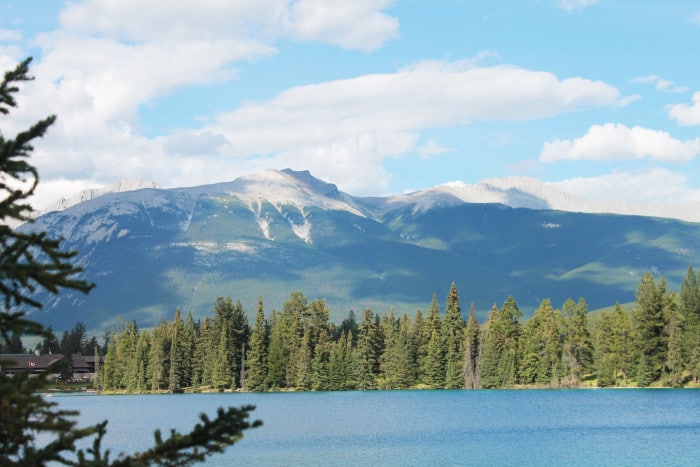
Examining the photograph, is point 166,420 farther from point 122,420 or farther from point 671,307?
point 671,307

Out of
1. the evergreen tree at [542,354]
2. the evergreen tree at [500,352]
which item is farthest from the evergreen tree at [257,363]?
the evergreen tree at [542,354]

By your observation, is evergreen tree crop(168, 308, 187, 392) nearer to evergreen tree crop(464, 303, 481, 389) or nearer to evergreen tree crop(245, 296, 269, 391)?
evergreen tree crop(245, 296, 269, 391)

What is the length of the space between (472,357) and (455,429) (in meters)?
75.4

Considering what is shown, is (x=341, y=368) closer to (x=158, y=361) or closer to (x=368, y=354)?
(x=368, y=354)

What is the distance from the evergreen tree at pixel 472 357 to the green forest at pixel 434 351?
171 millimetres

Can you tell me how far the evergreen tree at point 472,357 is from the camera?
5950 inches

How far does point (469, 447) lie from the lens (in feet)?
218

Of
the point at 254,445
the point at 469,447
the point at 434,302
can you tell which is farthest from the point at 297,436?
the point at 434,302

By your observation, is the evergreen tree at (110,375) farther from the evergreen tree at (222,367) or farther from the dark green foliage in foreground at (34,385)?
the dark green foliage in foreground at (34,385)

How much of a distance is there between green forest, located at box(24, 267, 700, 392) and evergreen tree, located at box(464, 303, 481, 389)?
17cm

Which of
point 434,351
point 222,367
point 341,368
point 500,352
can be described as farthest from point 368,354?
point 222,367

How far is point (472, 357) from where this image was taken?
154125 mm

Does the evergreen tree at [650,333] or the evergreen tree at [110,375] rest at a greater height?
the evergreen tree at [650,333]

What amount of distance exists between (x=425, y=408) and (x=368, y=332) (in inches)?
2133
